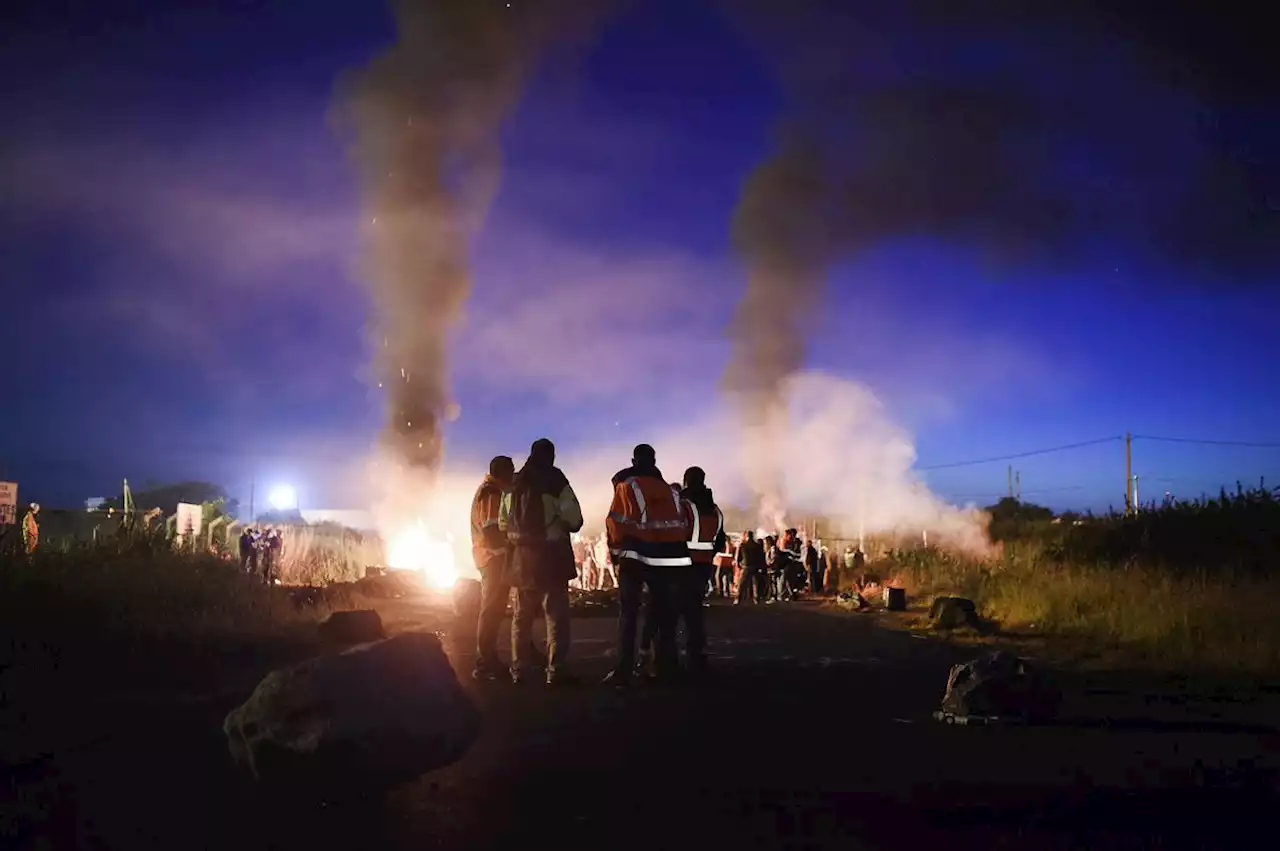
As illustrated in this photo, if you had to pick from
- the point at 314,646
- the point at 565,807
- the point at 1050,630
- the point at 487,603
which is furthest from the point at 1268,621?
the point at 314,646

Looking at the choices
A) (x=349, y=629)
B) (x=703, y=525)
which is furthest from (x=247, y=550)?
(x=703, y=525)

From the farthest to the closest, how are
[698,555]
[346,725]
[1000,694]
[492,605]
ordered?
[698,555], [492,605], [1000,694], [346,725]

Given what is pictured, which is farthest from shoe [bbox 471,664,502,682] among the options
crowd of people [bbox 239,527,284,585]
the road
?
crowd of people [bbox 239,527,284,585]

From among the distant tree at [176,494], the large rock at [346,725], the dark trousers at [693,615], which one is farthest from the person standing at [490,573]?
the distant tree at [176,494]

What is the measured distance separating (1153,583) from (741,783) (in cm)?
1178

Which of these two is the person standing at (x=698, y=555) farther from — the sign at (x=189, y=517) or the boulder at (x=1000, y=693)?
the sign at (x=189, y=517)

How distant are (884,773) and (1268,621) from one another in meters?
8.04

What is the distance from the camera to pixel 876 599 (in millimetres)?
21891

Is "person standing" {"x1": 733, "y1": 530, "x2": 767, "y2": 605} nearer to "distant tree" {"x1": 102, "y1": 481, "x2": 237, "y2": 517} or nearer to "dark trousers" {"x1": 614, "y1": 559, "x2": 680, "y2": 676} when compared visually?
"dark trousers" {"x1": 614, "y1": 559, "x2": 680, "y2": 676}

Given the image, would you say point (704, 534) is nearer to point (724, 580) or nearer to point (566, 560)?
point (566, 560)

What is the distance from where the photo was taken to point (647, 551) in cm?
849

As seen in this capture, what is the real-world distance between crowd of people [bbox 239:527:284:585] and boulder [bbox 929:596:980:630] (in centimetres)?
1321

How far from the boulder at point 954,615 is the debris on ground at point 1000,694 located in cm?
832

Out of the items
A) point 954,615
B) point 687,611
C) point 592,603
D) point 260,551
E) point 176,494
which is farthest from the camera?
point 176,494
